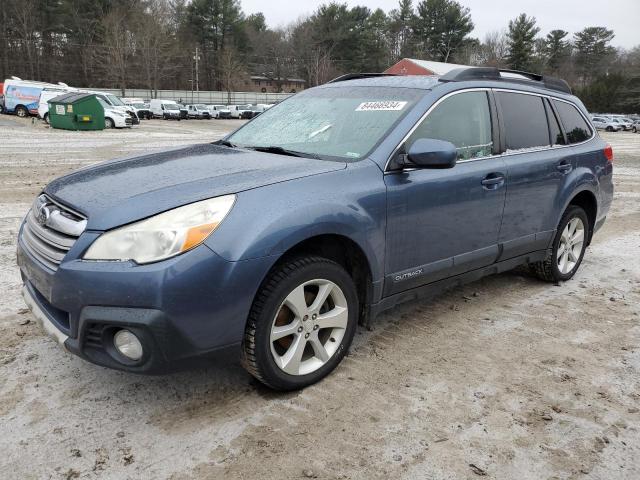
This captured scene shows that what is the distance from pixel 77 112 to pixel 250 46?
6921cm

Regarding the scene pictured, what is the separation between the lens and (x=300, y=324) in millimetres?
2908

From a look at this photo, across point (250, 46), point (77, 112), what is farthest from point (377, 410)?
point (250, 46)

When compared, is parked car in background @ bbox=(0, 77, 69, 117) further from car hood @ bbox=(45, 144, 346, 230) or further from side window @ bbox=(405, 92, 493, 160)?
side window @ bbox=(405, 92, 493, 160)

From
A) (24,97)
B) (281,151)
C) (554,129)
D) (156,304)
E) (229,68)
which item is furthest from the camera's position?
(229,68)

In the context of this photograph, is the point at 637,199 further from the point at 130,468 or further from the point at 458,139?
the point at 130,468

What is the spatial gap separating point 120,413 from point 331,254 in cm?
138

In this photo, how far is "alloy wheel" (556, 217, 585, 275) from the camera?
489 cm

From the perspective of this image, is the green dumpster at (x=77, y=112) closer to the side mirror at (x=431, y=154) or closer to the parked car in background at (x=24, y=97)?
the parked car in background at (x=24, y=97)

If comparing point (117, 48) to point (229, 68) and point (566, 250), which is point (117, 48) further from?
→ point (566, 250)

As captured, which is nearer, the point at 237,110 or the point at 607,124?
the point at 607,124

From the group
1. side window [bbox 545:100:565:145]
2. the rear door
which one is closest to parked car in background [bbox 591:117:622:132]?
side window [bbox 545:100:565:145]

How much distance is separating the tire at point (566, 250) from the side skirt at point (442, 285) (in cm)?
18

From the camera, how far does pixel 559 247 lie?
Result: 487cm

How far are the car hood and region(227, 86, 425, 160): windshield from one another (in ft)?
0.82
